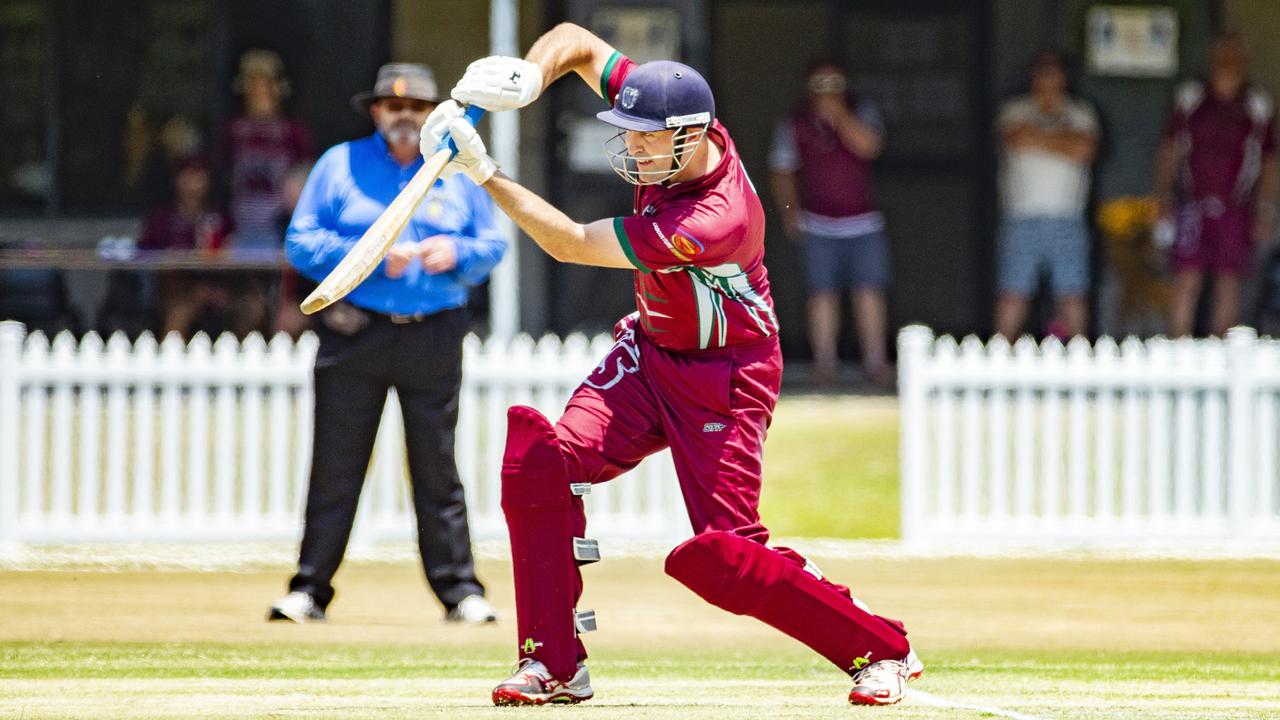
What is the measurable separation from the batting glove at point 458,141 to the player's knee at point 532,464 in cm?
66

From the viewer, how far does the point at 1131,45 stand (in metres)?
15.1

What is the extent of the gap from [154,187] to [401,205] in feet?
31.3

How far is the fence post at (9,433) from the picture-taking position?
1066 cm

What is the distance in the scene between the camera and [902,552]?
1077cm

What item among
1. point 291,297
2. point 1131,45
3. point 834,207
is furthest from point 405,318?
point 1131,45

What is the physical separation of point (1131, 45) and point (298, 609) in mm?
8901

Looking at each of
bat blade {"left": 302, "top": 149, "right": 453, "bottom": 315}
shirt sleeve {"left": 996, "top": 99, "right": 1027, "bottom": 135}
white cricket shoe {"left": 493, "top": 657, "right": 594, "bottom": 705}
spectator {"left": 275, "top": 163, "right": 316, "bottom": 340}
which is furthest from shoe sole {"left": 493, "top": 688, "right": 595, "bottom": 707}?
shirt sleeve {"left": 996, "top": 99, "right": 1027, "bottom": 135}

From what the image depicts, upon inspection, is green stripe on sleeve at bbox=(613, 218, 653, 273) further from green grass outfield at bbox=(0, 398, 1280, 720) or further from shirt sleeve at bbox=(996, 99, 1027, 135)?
shirt sleeve at bbox=(996, 99, 1027, 135)

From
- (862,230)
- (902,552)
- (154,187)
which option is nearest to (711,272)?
(902,552)

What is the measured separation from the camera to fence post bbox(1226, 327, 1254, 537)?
35.7 ft

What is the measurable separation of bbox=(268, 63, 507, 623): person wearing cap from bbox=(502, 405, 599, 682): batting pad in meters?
2.35

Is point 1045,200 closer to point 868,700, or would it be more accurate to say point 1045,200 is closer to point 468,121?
point 868,700

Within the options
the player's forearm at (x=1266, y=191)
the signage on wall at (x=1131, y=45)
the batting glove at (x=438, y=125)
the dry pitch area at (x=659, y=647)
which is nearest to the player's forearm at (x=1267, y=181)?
the player's forearm at (x=1266, y=191)

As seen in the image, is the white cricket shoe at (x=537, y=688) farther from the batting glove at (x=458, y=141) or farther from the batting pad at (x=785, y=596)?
the batting glove at (x=458, y=141)
